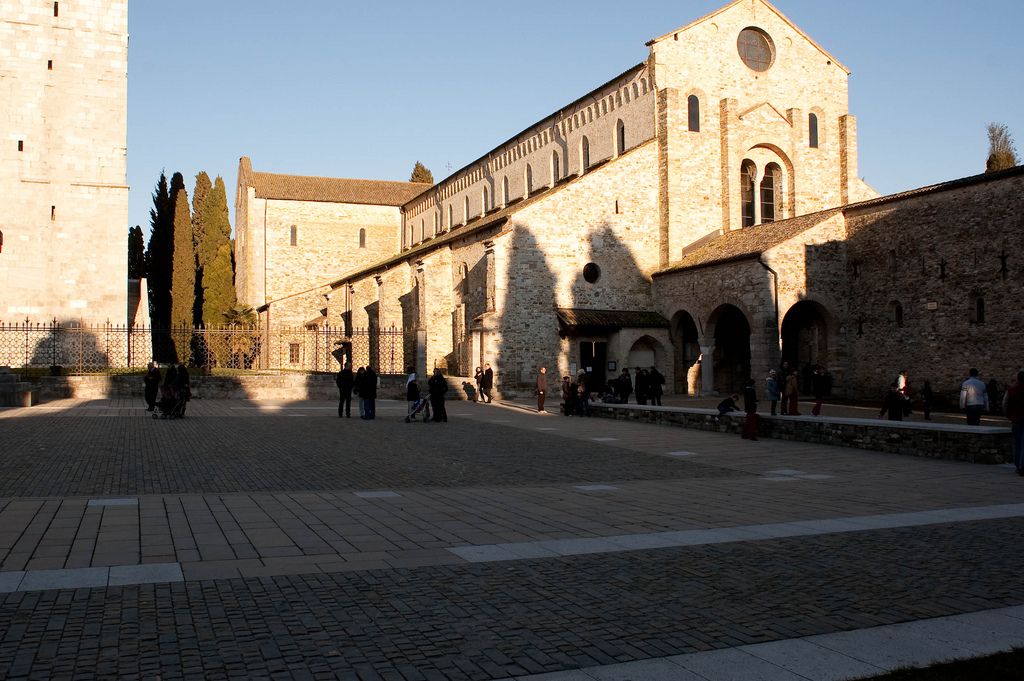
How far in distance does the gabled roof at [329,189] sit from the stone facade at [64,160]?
20127 millimetres

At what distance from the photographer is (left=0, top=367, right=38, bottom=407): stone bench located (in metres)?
22.6

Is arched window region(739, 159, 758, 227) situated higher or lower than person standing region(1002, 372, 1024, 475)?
higher

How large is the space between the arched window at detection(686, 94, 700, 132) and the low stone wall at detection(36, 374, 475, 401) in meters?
14.2

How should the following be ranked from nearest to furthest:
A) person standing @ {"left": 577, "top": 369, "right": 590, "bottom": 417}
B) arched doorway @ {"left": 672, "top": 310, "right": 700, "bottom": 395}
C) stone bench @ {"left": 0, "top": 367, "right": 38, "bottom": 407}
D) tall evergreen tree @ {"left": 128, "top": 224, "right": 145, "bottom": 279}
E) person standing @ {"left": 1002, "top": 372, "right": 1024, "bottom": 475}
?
1. person standing @ {"left": 1002, "top": 372, "right": 1024, "bottom": 475}
2. stone bench @ {"left": 0, "top": 367, "right": 38, "bottom": 407}
3. person standing @ {"left": 577, "top": 369, "right": 590, "bottom": 417}
4. arched doorway @ {"left": 672, "top": 310, "right": 700, "bottom": 395}
5. tall evergreen tree @ {"left": 128, "top": 224, "right": 145, "bottom": 279}

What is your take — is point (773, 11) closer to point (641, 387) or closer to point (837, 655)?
point (641, 387)

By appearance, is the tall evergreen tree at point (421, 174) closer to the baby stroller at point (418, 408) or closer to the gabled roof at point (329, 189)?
the gabled roof at point (329, 189)

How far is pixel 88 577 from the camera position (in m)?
5.77

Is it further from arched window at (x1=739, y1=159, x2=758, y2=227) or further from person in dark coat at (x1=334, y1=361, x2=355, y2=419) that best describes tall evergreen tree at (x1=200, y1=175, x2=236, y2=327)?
arched window at (x1=739, y1=159, x2=758, y2=227)

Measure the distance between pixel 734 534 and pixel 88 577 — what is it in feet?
18.1

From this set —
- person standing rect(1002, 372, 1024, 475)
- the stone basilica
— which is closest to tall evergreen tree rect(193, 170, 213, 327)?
the stone basilica

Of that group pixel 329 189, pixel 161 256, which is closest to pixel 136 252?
pixel 161 256

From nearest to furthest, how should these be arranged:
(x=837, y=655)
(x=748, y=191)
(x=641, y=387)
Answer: (x=837, y=655) → (x=641, y=387) → (x=748, y=191)

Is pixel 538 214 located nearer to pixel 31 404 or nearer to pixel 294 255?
pixel 31 404

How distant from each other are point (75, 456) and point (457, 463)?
19.0 ft
